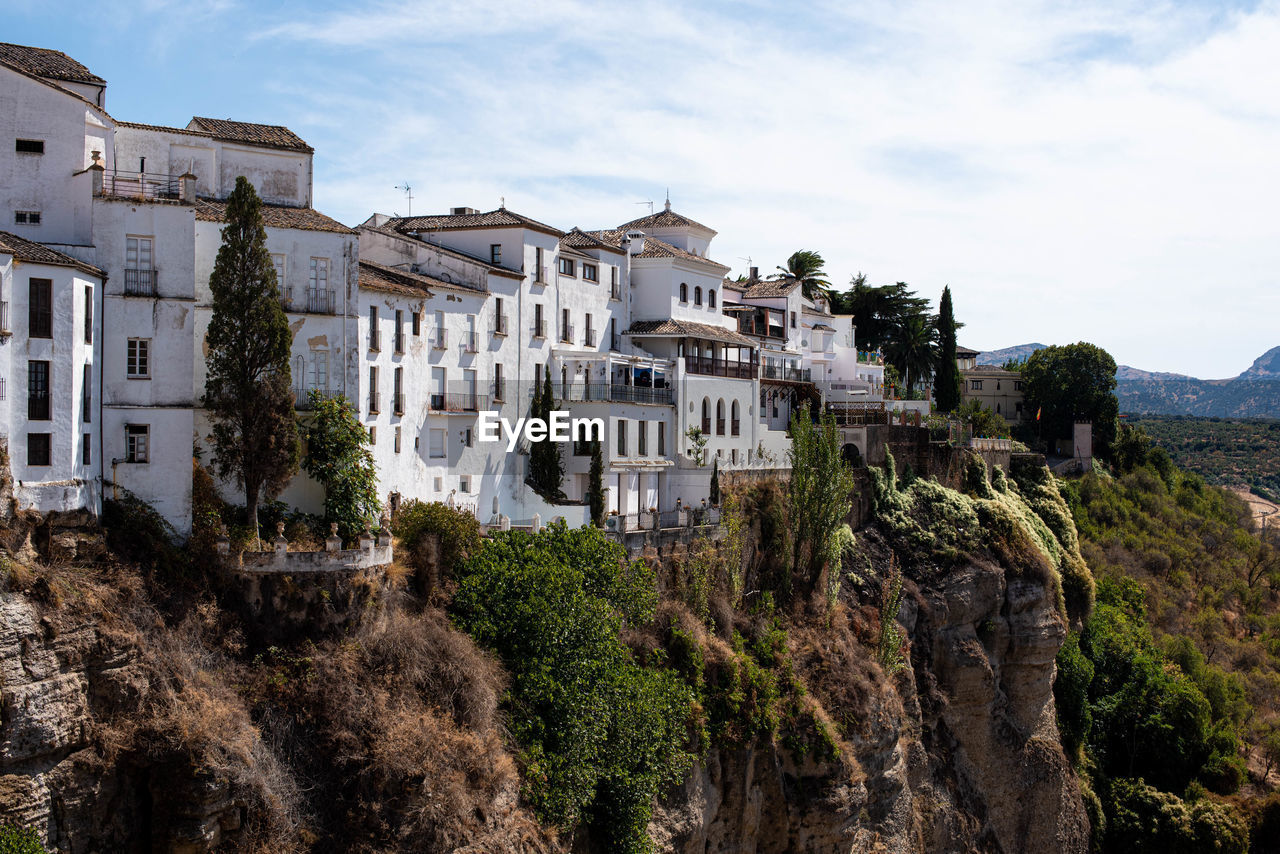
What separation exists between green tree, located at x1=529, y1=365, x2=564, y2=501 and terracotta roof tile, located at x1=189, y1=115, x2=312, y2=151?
525 inches

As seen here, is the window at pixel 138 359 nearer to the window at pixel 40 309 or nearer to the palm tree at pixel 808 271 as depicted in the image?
the window at pixel 40 309

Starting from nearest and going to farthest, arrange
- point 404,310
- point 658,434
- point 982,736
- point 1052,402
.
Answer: point 404,310 < point 658,434 < point 982,736 < point 1052,402

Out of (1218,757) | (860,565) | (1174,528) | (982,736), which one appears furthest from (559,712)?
(1174,528)

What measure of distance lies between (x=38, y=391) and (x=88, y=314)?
2.47 metres

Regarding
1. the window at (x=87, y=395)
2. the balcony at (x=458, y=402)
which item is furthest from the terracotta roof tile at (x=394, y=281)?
the window at (x=87, y=395)

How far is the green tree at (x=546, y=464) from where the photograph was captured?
4506 centimetres

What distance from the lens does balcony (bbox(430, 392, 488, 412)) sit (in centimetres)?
4194

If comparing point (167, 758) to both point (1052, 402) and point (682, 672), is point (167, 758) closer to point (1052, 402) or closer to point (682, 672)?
point (682, 672)

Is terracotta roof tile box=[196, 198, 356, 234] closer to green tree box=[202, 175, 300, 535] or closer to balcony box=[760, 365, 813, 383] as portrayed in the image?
green tree box=[202, 175, 300, 535]

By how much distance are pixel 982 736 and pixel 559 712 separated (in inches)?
1112

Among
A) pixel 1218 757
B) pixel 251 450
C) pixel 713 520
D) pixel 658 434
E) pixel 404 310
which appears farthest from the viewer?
pixel 1218 757

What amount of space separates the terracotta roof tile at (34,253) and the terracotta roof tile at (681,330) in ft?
94.7

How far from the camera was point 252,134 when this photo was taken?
1457 inches

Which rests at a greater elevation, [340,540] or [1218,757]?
[340,540]
